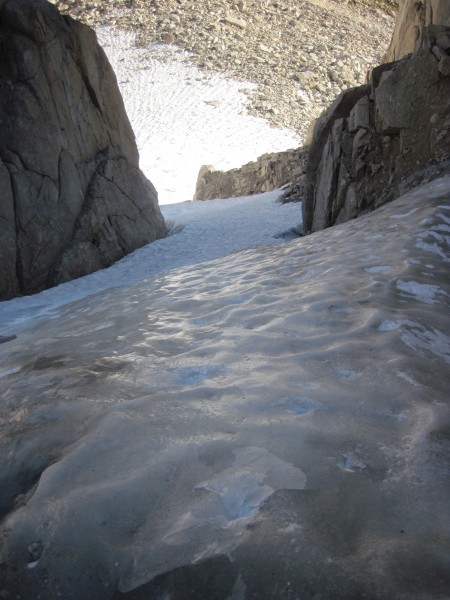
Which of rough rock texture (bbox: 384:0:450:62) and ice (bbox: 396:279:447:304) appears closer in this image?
ice (bbox: 396:279:447:304)

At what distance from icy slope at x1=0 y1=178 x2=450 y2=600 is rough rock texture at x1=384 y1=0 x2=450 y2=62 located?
6.48 meters

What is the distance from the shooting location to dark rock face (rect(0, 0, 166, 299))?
5.73 m

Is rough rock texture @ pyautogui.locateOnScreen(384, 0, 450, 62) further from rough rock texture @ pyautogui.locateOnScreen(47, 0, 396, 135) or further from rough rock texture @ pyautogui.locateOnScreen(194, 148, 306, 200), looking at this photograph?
rough rock texture @ pyautogui.locateOnScreen(47, 0, 396, 135)

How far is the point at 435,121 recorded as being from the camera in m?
5.36

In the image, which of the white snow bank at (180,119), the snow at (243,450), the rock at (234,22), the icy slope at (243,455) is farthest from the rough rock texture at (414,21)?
the rock at (234,22)

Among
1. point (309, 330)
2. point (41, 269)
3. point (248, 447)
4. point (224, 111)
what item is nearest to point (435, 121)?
point (309, 330)

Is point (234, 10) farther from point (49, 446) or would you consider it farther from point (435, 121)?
point (49, 446)

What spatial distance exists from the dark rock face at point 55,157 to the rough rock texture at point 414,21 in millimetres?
4696

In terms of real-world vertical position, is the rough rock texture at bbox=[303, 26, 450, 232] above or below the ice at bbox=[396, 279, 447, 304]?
above

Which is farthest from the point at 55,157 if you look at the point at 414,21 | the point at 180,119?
the point at 180,119

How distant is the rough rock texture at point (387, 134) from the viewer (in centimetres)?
539

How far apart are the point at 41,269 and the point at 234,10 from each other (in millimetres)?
32514

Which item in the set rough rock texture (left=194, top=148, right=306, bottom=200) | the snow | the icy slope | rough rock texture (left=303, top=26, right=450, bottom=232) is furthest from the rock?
the icy slope

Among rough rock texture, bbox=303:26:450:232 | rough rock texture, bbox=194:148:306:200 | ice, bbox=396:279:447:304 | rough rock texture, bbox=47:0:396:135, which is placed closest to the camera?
Result: ice, bbox=396:279:447:304
